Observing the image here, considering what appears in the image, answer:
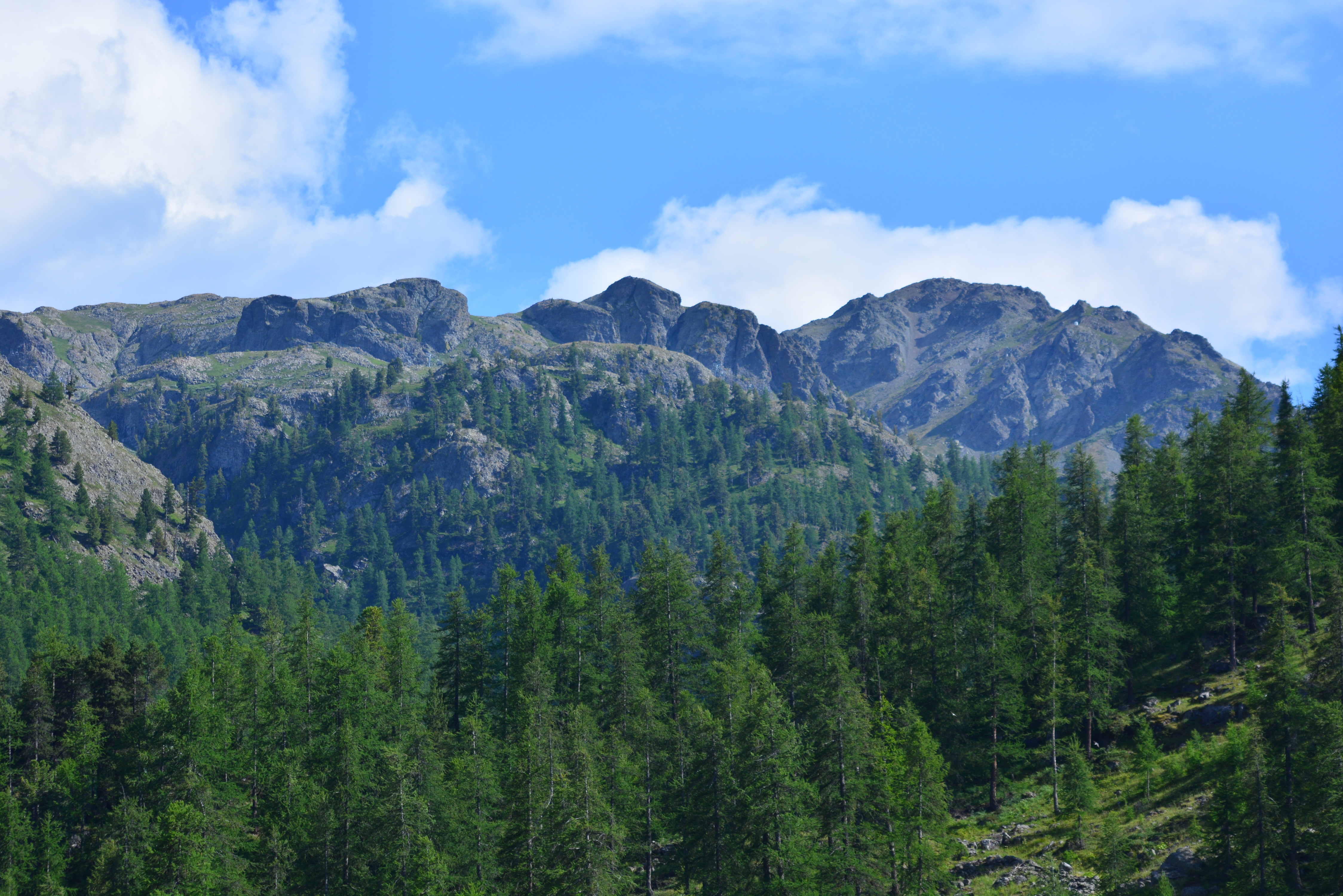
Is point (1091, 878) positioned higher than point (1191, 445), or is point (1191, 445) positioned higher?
point (1191, 445)

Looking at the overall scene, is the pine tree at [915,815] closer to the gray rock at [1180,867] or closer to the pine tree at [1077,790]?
the pine tree at [1077,790]

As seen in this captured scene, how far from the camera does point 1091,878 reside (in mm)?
48000

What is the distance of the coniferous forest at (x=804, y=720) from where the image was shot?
46531mm

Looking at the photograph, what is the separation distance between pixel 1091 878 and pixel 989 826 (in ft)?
29.0

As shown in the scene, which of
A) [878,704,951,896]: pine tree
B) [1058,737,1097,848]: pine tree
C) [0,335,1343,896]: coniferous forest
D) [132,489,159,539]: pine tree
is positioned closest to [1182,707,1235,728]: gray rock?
[0,335,1343,896]: coniferous forest

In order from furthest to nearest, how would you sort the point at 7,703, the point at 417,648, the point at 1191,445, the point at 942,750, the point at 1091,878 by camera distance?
the point at 417,648 → the point at 1191,445 → the point at 7,703 → the point at 942,750 → the point at 1091,878

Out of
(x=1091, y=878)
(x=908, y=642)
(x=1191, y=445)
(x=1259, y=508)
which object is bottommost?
(x=1091, y=878)

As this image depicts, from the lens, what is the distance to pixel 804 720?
65188 mm

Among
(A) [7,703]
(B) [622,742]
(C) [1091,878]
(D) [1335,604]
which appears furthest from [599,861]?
(A) [7,703]

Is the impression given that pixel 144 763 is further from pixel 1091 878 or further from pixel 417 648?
pixel 417 648

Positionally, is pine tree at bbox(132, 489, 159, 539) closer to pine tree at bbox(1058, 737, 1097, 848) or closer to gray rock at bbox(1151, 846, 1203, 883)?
pine tree at bbox(1058, 737, 1097, 848)

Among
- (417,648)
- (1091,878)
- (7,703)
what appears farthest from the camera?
(417,648)

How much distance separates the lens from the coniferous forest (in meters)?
46.5

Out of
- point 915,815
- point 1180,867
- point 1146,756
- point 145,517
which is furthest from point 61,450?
point 1180,867
